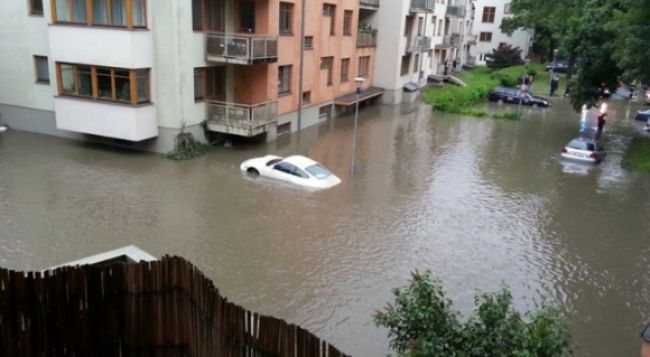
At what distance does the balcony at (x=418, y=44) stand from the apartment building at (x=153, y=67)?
14885 millimetres

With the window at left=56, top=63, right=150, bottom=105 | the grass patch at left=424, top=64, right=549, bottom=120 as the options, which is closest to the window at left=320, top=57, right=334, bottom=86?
the grass patch at left=424, top=64, right=549, bottom=120

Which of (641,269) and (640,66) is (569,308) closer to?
(641,269)

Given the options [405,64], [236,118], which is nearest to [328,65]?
[236,118]

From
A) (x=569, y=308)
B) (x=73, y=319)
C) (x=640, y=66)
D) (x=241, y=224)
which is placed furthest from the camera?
(x=640, y=66)

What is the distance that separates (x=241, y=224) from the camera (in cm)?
1734

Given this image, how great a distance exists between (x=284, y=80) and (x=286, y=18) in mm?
3157

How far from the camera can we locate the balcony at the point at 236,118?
25000 mm

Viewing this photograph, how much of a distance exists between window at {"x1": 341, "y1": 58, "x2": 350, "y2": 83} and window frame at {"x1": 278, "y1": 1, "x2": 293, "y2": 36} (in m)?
8.50

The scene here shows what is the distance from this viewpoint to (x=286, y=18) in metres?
29.0

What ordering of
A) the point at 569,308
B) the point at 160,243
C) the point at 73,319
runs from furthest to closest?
the point at 160,243
the point at 569,308
the point at 73,319

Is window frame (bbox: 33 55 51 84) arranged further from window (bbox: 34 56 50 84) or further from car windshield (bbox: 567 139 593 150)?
car windshield (bbox: 567 139 593 150)

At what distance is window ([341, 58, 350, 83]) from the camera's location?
37.5 metres

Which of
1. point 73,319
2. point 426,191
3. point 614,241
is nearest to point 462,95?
point 426,191

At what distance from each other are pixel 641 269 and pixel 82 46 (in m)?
21.4
